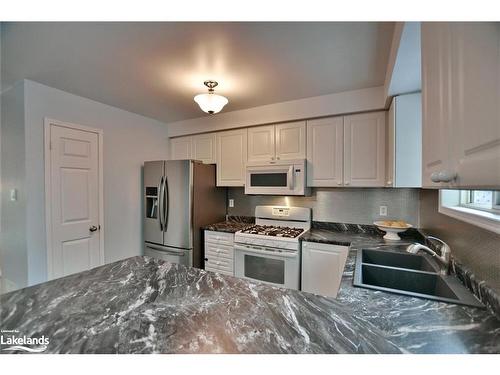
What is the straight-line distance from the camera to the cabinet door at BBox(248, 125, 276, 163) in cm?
269

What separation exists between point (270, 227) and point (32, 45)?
2.67 m

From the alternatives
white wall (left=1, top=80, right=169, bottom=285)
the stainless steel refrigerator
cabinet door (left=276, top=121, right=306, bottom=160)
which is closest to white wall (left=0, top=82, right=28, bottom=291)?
white wall (left=1, top=80, right=169, bottom=285)

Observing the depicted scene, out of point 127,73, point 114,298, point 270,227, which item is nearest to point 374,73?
point 270,227

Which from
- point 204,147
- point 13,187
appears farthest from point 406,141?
point 13,187

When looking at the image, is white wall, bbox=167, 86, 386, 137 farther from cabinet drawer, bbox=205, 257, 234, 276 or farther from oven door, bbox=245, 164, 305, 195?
cabinet drawer, bbox=205, 257, 234, 276

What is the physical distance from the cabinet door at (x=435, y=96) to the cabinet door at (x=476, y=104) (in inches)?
1.6

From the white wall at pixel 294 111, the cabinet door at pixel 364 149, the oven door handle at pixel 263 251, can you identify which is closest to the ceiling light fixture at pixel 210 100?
the white wall at pixel 294 111

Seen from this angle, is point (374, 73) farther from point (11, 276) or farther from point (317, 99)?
point (11, 276)

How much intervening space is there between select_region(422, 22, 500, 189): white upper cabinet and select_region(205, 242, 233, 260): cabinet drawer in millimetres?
2147

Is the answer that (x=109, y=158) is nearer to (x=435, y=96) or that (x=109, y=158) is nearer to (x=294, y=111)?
(x=294, y=111)

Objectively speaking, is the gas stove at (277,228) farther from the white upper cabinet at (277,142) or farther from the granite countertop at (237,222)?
the white upper cabinet at (277,142)

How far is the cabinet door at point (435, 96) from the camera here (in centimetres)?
65

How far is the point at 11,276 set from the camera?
220cm

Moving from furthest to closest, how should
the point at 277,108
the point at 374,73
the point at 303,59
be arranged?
the point at 277,108
the point at 374,73
the point at 303,59
